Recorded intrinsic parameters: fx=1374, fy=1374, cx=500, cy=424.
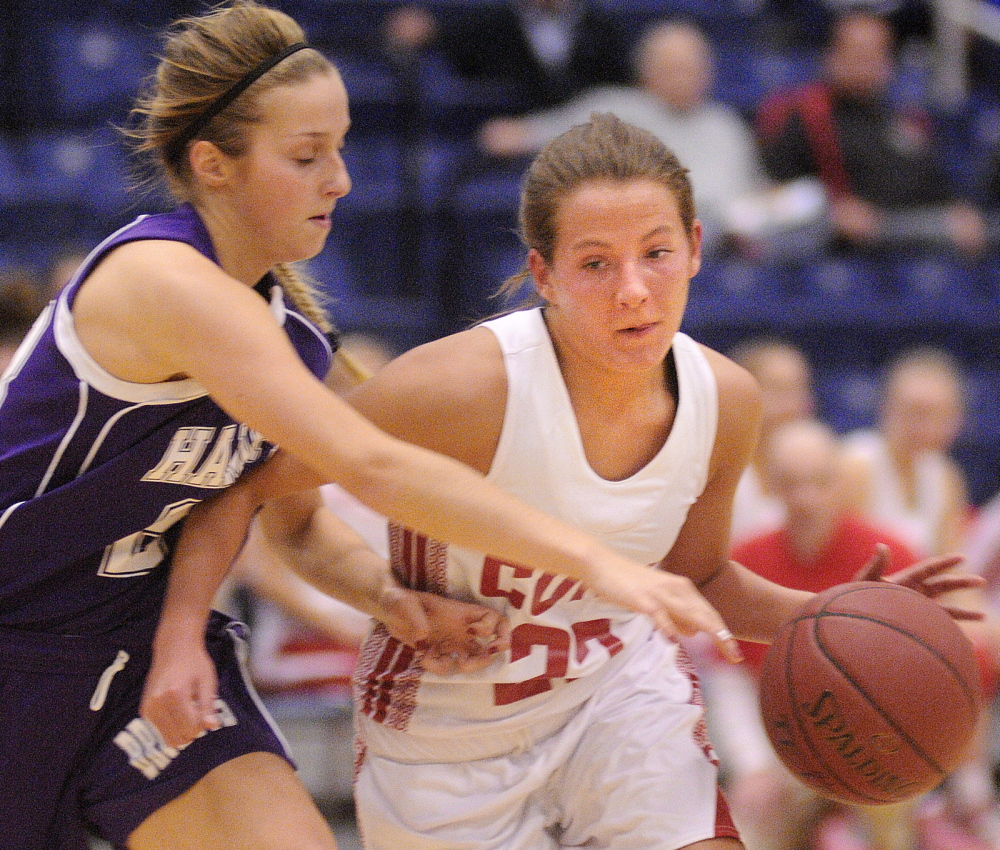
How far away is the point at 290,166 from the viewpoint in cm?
241

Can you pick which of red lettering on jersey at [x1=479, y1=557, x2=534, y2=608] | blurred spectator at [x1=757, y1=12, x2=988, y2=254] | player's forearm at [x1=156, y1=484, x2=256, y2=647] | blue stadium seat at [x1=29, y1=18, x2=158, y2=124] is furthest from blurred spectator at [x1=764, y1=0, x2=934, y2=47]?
player's forearm at [x1=156, y1=484, x2=256, y2=647]

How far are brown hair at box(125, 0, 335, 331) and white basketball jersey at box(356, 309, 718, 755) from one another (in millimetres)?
582

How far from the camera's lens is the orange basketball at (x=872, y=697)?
2318mm

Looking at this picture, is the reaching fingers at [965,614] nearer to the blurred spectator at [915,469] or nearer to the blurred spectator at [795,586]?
the blurred spectator at [795,586]

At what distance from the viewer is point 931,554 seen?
16.5 ft

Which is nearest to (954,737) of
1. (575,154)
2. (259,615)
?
(575,154)

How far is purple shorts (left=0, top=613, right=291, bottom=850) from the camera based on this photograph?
95.7 inches

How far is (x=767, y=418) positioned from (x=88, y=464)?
10.7ft

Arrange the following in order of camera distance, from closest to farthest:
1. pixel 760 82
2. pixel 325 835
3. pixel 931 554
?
pixel 325 835
pixel 931 554
pixel 760 82

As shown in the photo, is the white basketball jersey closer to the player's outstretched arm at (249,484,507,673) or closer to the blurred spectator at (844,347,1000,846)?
the player's outstretched arm at (249,484,507,673)

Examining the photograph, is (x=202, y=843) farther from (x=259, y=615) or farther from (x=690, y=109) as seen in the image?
(x=690, y=109)

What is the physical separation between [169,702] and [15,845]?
1.57 ft

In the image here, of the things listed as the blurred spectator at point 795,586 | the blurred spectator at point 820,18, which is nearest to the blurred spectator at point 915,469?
the blurred spectator at point 795,586

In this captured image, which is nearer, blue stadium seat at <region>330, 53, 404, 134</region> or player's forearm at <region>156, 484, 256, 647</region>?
player's forearm at <region>156, 484, 256, 647</region>
